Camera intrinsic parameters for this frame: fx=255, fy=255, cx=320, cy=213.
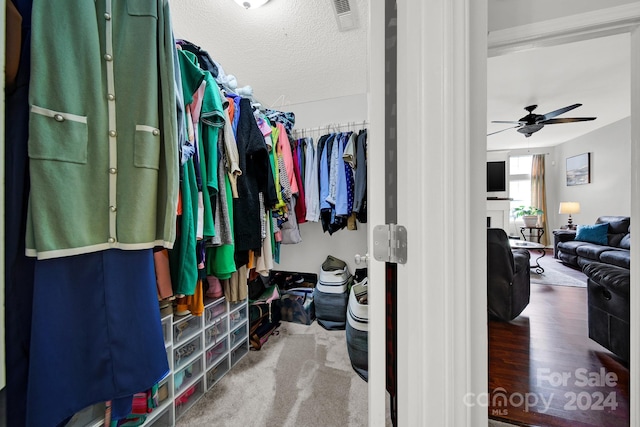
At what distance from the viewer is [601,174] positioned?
4.88m

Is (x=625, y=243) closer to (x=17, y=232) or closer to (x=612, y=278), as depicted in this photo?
(x=612, y=278)

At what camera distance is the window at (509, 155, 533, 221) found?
6516 millimetres

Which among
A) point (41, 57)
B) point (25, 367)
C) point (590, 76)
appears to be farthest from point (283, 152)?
point (590, 76)

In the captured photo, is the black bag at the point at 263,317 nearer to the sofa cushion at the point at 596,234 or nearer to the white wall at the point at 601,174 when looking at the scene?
the sofa cushion at the point at 596,234

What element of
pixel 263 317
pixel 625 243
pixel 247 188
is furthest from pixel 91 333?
pixel 625 243

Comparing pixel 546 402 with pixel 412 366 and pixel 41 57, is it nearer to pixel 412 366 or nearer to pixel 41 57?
pixel 412 366

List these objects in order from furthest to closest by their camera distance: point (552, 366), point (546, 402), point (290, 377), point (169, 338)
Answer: point (552, 366), point (290, 377), point (546, 402), point (169, 338)

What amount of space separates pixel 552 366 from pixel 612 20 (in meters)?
2.01

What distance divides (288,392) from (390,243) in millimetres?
1332

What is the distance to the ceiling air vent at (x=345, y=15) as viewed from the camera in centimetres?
141

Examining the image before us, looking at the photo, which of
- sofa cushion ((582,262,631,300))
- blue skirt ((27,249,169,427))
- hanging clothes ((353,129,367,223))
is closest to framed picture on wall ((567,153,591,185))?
sofa cushion ((582,262,631,300))

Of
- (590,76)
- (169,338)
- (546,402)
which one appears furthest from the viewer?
(590,76)

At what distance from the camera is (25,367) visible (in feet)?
1.69

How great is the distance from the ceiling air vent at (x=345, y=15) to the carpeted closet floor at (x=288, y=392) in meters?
2.18
